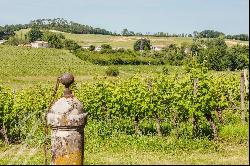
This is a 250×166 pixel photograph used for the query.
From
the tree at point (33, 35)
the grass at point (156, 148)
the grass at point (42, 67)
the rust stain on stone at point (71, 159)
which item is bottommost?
the grass at point (42, 67)

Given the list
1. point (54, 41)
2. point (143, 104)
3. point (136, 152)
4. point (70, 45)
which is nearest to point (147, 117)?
point (143, 104)

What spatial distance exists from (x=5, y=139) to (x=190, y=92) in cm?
815

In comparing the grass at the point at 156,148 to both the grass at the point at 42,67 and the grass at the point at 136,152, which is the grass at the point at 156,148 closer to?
the grass at the point at 136,152

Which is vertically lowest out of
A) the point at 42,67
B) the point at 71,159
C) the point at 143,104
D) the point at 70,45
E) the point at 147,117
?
the point at 42,67

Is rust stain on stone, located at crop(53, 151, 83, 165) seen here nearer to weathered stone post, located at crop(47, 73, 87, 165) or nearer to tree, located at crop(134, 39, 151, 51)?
weathered stone post, located at crop(47, 73, 87, 165)

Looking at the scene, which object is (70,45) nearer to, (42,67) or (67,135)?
(42,67)

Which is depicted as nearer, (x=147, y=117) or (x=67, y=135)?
(x=67, y=135)

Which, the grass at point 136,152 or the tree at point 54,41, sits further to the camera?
the tree at point 54,41

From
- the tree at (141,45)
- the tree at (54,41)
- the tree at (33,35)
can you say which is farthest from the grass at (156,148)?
the tree at (33,35)

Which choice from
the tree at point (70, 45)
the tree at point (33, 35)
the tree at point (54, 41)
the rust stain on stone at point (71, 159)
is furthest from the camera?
the tree at point (33, 35)

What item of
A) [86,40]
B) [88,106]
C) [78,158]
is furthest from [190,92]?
[86,40]

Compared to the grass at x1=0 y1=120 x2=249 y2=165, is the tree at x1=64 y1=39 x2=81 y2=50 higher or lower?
higher

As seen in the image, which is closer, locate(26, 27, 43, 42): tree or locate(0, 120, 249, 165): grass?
locate(0, 120, 249, 165): grass

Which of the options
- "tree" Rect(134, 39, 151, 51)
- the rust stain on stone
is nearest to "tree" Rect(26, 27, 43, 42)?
"tree" Rect(134, 39, 151, 51)
